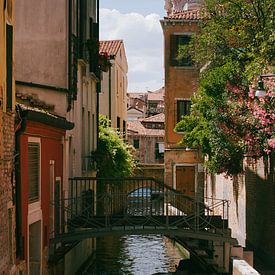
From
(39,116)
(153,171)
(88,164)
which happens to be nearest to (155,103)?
(153,171)

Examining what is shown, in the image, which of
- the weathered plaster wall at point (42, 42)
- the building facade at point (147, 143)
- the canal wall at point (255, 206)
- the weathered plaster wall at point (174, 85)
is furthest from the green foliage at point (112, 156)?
the building facade at point (147, 143)

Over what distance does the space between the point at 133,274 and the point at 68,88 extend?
7573mm

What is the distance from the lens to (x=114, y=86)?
1863 inches

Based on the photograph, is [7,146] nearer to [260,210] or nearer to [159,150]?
[260,210]

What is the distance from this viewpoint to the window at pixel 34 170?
15250 mm

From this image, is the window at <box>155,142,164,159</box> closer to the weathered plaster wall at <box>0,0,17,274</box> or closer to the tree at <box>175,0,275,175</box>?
the tree at <box>175,0,275,175</box>

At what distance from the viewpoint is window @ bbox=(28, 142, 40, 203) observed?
1525 centimetres

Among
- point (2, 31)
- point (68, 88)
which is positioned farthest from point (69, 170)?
point (2, 31)

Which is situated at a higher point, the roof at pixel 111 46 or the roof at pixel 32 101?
the roof at pixel 111 46

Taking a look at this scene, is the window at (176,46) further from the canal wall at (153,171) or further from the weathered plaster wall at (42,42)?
the weathered plaster wall at (42,42)

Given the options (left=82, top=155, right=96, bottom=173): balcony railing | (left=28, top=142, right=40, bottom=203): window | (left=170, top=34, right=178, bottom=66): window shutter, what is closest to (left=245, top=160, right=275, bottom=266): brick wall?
(left=82, top=155, right=96, bottom=173): balcony railing

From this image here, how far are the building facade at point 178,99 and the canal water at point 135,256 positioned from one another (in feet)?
13.7

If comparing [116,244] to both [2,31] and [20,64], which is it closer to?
[20,64]

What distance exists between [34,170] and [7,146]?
3.54 meters
